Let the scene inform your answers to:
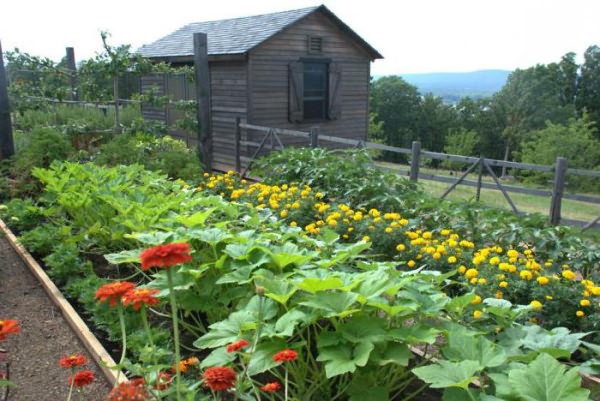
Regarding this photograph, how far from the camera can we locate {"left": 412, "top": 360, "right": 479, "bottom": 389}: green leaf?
1.56m

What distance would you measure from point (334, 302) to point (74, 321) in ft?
5.97

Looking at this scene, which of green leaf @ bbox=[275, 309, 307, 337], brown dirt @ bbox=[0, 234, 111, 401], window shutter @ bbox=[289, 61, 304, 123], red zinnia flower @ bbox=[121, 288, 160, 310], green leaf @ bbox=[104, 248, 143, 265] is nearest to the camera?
red zinnia flower @ bbox=[121, 288, 160, 310]

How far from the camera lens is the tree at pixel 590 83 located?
35719 mm

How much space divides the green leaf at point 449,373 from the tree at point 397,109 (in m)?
40.5

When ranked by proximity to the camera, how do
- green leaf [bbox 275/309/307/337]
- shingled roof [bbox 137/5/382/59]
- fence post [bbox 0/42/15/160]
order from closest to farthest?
green leaf [bbox 275/309/307/337], fence post [bbox 0/42/15/160], shingled roof [bbox 137/5/382/59]

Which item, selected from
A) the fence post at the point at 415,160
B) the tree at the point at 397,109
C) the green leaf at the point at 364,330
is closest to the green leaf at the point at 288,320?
the green leaf at the point at 364,330

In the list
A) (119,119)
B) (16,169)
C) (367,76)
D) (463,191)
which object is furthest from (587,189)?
(16,169)

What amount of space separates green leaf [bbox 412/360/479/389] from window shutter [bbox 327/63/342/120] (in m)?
10.6

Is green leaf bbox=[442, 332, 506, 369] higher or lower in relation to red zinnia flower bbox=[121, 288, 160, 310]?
lower

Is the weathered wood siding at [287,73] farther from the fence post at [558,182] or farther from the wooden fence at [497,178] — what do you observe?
the fence post at [558,182]

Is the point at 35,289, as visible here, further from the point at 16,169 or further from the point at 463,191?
the point at 463,191

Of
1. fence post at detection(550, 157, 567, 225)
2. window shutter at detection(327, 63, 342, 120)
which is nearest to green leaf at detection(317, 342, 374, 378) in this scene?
fence post at detection(550, 157, 567, 225)

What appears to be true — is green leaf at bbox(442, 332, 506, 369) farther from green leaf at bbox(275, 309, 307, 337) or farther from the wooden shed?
the wooden shed

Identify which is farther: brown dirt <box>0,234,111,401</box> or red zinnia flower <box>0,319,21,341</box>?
brown dirt <box>0,234,111,401</box>
